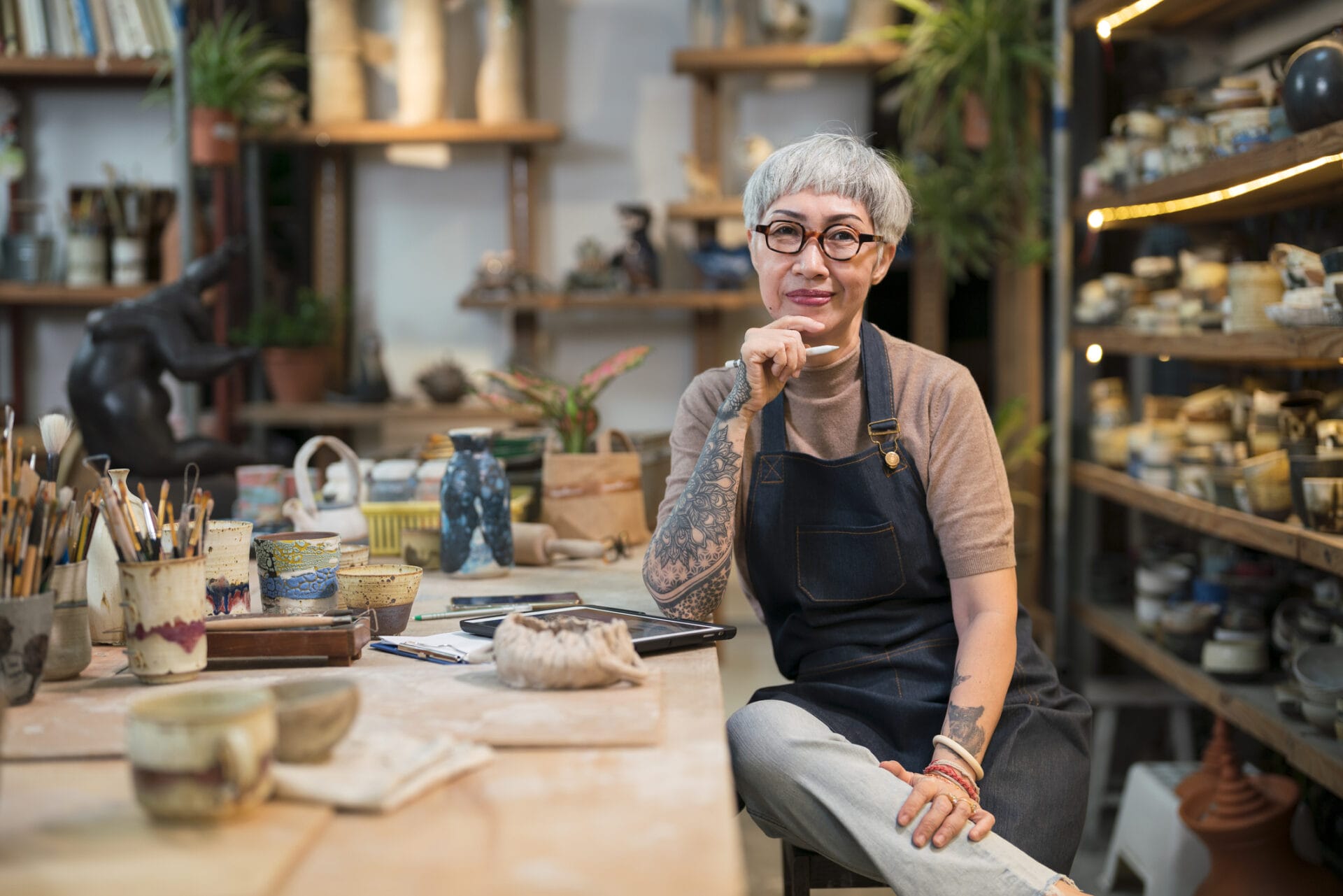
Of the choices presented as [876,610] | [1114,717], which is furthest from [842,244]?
[1114,717]

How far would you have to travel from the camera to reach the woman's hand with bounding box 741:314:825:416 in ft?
5.90

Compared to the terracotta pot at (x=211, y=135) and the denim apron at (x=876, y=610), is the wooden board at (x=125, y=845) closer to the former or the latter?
the denim apron at (x=876, y=610)

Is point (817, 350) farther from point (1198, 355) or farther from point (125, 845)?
point (1198, 355)

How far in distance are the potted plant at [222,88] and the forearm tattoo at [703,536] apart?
3.43 m

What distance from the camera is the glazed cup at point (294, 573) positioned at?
166 centimetres

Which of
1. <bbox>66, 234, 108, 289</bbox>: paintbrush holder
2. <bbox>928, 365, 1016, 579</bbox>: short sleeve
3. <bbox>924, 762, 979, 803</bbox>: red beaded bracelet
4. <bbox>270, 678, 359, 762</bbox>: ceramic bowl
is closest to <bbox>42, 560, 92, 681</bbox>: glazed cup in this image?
<bbox>270, 678, 359, 762</bbox>: ceramic bowl

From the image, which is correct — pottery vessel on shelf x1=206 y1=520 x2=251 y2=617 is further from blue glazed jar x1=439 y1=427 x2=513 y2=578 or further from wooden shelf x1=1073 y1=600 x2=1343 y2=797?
wooden shelf x1=1073 y1=600 x2=1343 y2=797

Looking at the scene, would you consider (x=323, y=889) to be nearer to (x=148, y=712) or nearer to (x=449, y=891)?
(x=449, y=891)

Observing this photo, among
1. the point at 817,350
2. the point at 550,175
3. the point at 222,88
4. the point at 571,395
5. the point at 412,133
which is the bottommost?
the point at 571,395

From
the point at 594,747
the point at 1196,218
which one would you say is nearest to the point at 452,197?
the point at 1196,218

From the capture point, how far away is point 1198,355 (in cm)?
316

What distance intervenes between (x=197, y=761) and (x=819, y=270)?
119cm

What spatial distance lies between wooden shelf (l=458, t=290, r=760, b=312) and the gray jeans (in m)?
3.17

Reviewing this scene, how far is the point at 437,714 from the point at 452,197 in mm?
4196
